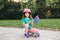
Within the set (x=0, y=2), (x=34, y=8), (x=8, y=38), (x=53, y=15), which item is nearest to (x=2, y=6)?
(x=0, y=2)

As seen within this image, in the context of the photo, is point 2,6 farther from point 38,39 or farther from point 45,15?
point 38,39

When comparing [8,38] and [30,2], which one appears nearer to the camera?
[8,38]

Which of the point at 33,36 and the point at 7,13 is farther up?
the point at 33,36

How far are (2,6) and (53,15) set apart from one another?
17.5 feet

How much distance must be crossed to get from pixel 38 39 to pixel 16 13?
42.1 ft

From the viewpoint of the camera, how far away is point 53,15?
22.4 m

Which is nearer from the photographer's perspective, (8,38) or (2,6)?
(8,38)

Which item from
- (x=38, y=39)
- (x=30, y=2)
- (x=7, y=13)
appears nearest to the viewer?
(x=38, y=39)

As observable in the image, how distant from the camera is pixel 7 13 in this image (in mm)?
21297

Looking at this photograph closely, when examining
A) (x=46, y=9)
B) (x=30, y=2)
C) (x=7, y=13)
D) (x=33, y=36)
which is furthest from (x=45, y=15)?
(x=33, y=36)

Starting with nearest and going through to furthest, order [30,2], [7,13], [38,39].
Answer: [38,39], [7,13], [30,2]

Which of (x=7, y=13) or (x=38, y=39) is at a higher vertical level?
(x=38, y=39)

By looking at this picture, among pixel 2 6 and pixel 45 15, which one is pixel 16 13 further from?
pixel 45 15

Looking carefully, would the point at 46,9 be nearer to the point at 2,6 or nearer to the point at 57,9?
the point at 57,9
